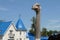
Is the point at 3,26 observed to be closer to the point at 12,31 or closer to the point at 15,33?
the point at 12,31

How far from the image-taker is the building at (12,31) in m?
63.1

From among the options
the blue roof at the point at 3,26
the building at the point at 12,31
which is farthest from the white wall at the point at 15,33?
the blue roof at the point at 3,26

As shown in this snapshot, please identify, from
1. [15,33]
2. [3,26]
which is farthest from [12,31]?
[3,26]

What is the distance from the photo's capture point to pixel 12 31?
64250 mm

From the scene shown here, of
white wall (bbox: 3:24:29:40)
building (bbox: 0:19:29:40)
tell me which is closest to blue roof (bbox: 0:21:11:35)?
building (bbox: 0:19:29:40)

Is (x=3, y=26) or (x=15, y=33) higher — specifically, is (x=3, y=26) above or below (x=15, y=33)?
above

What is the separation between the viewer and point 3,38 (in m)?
63.2

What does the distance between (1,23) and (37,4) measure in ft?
186

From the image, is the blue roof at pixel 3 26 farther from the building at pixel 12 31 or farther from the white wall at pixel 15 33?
the white wall at pixel 15 33

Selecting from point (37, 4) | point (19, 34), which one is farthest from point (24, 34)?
point (37, 4)

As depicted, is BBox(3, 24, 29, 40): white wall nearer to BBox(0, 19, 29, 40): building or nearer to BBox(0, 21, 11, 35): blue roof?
BBox(0, 19, 29, 40): building

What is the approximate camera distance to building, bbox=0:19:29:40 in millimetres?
63056

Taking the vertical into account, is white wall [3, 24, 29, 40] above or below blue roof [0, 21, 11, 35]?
below

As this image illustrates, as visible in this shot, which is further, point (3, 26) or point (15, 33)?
point (15, 33)
